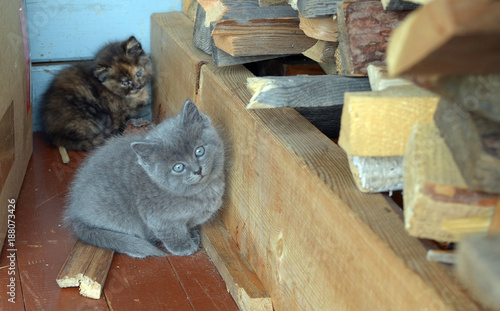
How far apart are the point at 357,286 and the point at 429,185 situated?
351 mm

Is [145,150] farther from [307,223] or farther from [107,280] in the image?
[307,223]

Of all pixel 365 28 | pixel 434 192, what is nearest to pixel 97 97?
pixel 365 28

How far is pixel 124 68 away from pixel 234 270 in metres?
1.71

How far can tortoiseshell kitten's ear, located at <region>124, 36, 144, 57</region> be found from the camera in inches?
116

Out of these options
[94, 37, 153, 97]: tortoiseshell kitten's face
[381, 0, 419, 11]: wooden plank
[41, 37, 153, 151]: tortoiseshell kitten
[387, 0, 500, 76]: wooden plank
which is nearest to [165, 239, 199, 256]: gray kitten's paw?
[41, 37, 153, 151]: tortoiseshell kitten

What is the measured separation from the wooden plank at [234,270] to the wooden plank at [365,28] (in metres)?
0.79

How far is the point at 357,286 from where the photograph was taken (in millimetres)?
1131

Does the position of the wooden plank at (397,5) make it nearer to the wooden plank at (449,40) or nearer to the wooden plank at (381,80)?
the wooden plank at (381,80)

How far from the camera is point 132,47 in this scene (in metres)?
2.99

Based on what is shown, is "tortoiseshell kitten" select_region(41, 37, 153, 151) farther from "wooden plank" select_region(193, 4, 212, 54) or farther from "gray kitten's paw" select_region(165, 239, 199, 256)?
"gray kitten's paw" select_region(165, 239, 199, 256)

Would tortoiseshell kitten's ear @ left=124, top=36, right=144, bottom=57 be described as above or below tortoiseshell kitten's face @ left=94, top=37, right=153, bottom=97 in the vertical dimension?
above

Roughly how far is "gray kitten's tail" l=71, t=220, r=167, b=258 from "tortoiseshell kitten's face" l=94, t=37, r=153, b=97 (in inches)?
48.4

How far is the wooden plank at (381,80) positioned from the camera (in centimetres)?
118

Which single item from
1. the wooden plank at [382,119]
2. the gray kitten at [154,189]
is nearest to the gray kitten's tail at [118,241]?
the gray kitten at [154,189]
